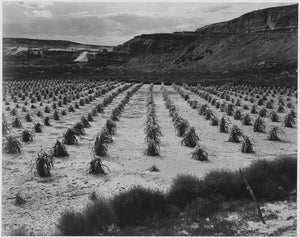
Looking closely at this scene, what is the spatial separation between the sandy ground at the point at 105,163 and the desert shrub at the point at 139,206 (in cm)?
100

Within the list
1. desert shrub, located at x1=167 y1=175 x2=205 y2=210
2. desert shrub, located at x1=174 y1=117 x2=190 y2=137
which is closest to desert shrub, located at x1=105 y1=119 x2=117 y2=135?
desert shrub, located at x1=174 y1=117 x2=190 y2=137

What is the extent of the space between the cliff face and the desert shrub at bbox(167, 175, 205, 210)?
2422 inches

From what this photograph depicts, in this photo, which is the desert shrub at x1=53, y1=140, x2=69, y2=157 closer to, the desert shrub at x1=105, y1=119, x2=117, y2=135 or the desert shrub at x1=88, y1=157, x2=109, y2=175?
the desert shrub at x1=88, y1=157, x2=109, y2=175

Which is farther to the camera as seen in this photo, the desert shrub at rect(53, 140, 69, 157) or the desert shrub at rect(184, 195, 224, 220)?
the desert shrub at rect(53, 140, 69, 157)

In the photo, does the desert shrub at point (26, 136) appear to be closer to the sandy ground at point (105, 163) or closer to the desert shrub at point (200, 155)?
the sandy ground at point (105, 163)

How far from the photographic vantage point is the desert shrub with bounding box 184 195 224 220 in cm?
805

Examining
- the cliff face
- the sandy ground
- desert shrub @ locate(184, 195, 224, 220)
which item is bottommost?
the sandy ground

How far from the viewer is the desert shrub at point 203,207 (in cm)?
805

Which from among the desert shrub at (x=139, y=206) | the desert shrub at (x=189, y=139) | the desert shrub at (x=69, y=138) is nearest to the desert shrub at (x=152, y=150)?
the desert shrub at (x=189, y=139)

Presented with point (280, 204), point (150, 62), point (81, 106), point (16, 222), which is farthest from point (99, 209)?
point (150, 62)

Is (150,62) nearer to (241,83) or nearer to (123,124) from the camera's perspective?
(241,83)

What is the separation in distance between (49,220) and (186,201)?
2.88 metres

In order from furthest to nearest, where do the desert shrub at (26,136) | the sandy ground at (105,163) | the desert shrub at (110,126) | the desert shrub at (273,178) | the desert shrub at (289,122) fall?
the desert shrub at (289,122), the desert shrub at (110,126), the desert shrub at (26,136), the desert shrub at (273,178), the sandy ground at (105,163)

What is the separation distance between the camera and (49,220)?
7.84 metres
